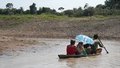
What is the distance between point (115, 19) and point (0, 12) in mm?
23161

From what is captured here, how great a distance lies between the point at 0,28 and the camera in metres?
44.0

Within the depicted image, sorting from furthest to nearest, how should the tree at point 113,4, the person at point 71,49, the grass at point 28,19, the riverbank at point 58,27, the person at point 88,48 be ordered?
the tree at point 113,4
the grass at point 28,19
the riverbank at point 58,27
the person at point 88,48
the person at point 71,49

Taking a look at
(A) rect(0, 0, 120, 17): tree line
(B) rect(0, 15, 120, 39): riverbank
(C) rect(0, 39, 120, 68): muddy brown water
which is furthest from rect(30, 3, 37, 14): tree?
(C) rect(0, 39, 120, 68): muddy brown water

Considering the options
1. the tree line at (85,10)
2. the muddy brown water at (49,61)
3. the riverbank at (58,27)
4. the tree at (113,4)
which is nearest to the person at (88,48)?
the muddy brown water at (49,61)

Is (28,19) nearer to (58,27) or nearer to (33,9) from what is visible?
(58,27)

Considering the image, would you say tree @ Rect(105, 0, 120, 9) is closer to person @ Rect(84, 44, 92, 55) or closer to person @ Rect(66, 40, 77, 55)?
person @ Rect(84, 44, 92, 55)

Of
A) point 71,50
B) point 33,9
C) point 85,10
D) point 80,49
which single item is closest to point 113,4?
point 85,10

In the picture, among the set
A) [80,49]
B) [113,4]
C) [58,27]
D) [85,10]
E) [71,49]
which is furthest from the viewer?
[113,4]

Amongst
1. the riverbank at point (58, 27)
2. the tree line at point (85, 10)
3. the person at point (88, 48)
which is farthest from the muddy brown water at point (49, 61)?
the tree line at point (85, 10)

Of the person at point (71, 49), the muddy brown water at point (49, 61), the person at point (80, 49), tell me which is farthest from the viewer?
the person at point (80, 49)

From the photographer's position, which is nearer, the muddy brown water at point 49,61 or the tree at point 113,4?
the muddy brown water at point 49,61

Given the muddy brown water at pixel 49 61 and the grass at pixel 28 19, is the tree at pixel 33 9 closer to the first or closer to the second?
the grass at pixel 28 19

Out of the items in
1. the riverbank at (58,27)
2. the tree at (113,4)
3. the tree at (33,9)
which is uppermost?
the tree at (113,4)

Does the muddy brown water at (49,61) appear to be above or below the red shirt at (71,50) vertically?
below
